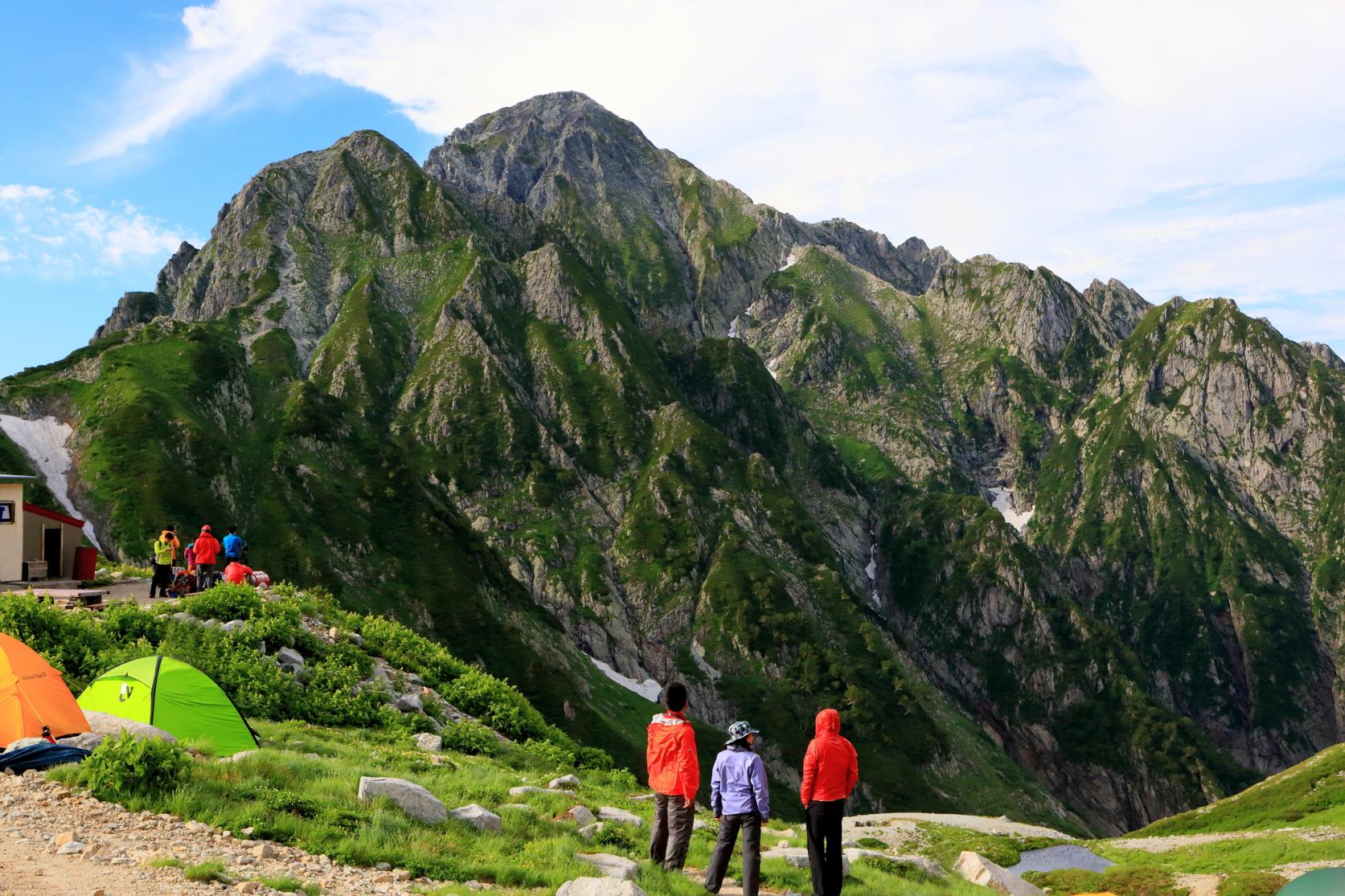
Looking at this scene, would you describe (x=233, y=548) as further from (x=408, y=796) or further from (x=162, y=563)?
(x=408, y=796)

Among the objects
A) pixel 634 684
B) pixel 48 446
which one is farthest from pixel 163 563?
pixel 634 684

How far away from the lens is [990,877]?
26969mm

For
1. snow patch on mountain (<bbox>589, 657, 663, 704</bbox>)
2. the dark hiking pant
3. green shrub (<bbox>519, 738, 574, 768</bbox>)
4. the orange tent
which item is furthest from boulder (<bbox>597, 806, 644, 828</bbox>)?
snow patch on mountain (<bbox>589, 657, 663, 704</bbox>)

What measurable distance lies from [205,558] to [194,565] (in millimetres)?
1124

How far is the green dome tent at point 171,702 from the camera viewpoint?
72.7 ft

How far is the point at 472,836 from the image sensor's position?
17094 millimetres

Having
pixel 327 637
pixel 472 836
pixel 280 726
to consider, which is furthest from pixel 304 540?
pixel 472 836

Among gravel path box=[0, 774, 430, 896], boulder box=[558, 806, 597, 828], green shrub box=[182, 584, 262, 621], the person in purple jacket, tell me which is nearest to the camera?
gravel path box=[0, 774, 430, 896]

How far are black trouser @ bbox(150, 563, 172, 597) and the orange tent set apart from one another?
2230 cm

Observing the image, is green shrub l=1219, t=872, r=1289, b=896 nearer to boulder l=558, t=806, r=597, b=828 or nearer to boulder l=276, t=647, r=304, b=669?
boulder l=558, t=806, r=597, b=828

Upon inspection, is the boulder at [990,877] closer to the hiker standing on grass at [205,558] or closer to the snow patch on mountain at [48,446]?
the hiker standing on grass at [205,558]

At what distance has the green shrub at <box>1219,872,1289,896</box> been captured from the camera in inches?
1294

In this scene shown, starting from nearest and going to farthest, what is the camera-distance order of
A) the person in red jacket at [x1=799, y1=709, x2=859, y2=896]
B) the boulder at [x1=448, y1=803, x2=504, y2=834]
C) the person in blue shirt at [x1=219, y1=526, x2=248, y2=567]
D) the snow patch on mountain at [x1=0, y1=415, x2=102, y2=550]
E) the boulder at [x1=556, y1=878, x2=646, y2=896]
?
1. the boulder at [x1=556, y1=878, x2=646, y2=896]
2. the person in red jacket at [x1=799, y1=709, x2=859, y2=896]
3. the boulder at [x1=448, y1=803, x2=504, y2=834]
4. the person in blue shirt at [x1=219, y1=526, x2=248, y2=567]
5. the snow patch on mountain at [x1=0, y1=415, x2=102, y2=550]

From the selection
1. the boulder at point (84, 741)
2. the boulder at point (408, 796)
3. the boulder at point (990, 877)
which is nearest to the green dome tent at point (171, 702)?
the boulder at point (84, 741)
